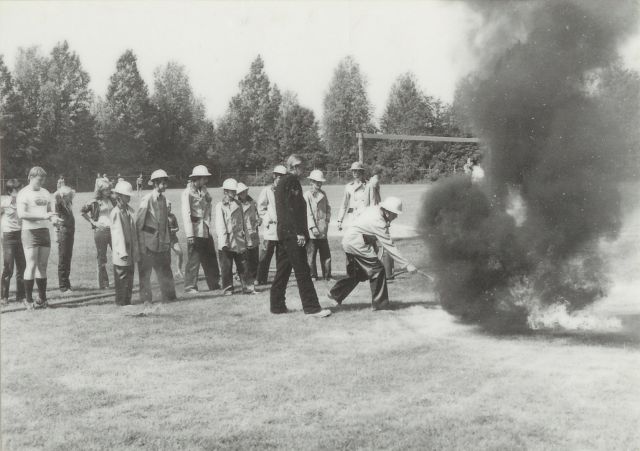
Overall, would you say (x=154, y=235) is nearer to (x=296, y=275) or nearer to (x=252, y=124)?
(x=296, y=275)

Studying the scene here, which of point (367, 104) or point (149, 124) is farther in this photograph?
point (149, 124)

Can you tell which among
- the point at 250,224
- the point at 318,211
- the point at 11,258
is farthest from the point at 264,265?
the point at 11,258

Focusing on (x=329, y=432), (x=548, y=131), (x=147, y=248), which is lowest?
(x=329, y=432)

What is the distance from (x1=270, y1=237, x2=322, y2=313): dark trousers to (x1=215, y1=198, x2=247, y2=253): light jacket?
1.87 metres

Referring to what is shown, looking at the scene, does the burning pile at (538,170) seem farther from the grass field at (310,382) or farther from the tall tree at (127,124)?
the tall tree at (127,124)

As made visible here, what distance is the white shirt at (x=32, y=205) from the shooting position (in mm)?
8766

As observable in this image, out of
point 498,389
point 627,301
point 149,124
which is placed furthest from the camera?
point 149,124

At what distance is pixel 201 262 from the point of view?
10977 mm

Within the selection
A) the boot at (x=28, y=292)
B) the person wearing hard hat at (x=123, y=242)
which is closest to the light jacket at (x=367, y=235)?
the person wearing hard hat at (x=123, y=242)

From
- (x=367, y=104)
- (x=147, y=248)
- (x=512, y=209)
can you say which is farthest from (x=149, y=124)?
(x=512, y=209)

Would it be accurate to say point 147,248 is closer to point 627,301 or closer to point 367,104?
point 627,301

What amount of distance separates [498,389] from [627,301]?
15.6ft

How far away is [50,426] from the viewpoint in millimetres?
4840

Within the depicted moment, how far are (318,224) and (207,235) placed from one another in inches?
79.6
